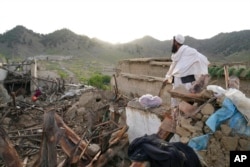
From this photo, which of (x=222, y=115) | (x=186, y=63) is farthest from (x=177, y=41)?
(x=222, y=115)

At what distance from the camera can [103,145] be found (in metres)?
5.59

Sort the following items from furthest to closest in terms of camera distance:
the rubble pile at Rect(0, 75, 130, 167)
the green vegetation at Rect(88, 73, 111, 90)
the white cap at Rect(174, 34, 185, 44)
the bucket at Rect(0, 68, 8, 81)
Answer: the green vegetation at Rect(88, 73, 111, 90) < the bucket at Rect(0, 68, 8, 81) < the white cap at Rect(174, 34, 185, 44) < the rubble pile at Rect(0, 75, 130, 167)

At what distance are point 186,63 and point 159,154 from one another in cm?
300

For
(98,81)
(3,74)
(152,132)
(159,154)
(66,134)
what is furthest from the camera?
(98,81)

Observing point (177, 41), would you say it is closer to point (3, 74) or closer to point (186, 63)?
point (186, 63)

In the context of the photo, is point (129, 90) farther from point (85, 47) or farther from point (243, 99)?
point (85, 47)

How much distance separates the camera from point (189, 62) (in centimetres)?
595

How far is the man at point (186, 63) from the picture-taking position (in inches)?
235

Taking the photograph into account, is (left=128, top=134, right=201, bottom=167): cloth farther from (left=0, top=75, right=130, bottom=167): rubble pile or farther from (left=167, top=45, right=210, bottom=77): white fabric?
(left=167, top=45, right=210, bottom=77): white fabric

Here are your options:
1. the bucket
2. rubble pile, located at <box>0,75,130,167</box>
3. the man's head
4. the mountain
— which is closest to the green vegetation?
the bucket

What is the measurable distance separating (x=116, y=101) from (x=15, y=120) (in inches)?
176

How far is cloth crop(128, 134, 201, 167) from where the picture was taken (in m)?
3.27

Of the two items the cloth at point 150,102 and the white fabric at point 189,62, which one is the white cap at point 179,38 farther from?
the cloth at point 150,102

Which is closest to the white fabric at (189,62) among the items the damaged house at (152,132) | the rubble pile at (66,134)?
the damaged house at (152,132)
